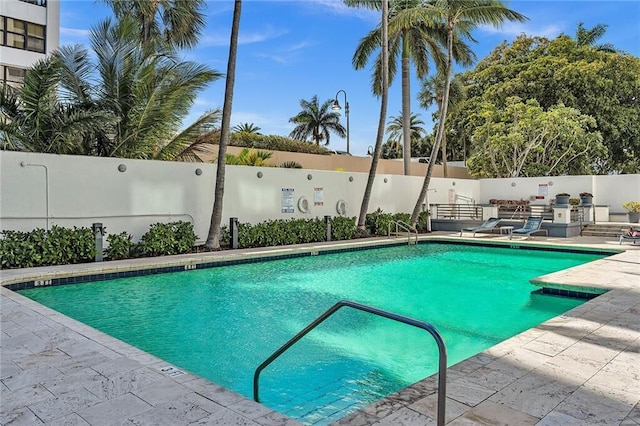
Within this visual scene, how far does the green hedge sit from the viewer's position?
8.24m

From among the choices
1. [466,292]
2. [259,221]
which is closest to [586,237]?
[466,292]

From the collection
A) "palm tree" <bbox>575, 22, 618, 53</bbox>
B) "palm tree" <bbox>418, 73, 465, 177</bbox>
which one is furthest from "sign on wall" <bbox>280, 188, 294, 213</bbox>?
"palm tree" <bbox>575, 22, 618, 53</bbox>

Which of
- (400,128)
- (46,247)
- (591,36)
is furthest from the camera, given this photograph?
(400,128)

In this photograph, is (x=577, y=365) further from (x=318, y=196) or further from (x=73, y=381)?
(x=318, y=196)

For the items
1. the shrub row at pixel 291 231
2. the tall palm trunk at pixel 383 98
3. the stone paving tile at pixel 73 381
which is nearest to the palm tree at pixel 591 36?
the tall palm trunk at pixel 383 98

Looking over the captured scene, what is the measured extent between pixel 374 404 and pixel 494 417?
72cm

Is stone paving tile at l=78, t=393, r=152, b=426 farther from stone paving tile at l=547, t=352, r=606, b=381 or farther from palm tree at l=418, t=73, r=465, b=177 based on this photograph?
palm tree at l=418, t=73, r=465, b=177

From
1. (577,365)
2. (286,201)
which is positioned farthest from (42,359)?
(286,201)

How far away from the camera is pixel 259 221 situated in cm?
1318

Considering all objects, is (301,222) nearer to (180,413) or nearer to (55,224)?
(55,224)

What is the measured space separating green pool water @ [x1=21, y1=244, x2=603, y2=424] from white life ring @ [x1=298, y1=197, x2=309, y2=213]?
361 cm

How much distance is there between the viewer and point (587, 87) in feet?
76.9

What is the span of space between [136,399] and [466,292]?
20.9 ft

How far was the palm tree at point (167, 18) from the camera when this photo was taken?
13922mm
